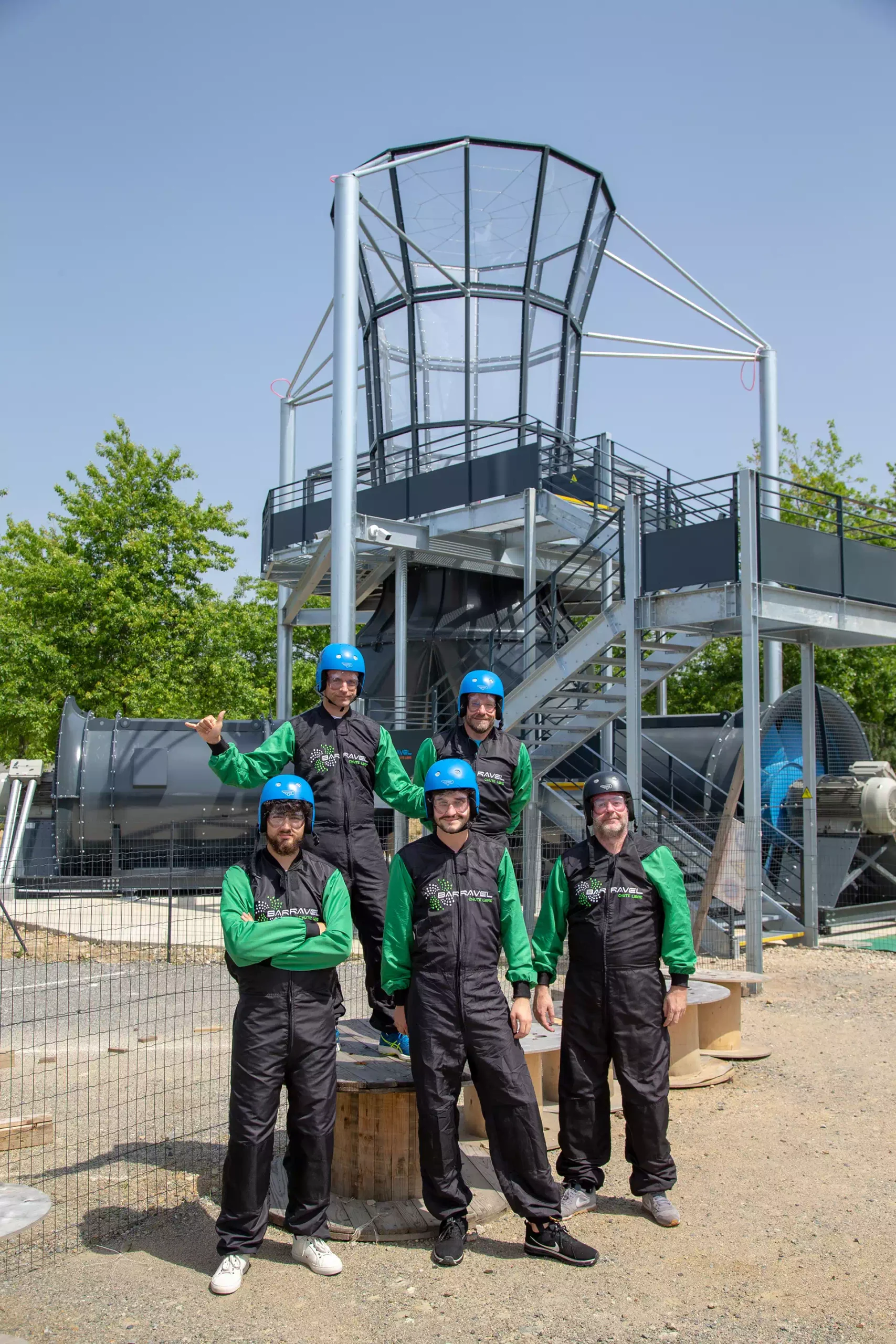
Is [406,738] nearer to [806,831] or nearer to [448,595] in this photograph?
[448,595]

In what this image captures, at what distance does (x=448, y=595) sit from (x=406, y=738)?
170 inches

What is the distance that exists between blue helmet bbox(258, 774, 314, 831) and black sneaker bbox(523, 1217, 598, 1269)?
2174 millimetres

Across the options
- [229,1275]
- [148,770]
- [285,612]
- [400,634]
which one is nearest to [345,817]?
[229,1275]

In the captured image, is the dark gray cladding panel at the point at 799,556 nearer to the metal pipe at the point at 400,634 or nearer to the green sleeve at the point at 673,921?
the metal pipe at the point at 400,634

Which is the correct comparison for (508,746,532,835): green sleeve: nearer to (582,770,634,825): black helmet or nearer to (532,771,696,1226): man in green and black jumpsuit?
(582,770,634,825): black helmet

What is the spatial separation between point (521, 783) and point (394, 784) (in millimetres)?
811

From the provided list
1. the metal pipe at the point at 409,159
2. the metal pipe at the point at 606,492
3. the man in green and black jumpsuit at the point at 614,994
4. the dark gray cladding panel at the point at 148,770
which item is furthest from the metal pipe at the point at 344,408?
the man in green and black jumpsuit at the point at 614,994

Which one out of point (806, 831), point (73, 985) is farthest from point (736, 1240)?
point (806, 831)

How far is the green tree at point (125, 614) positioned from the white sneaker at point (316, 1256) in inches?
881

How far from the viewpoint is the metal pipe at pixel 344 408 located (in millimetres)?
14977

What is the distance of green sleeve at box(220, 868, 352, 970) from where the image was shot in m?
4.87

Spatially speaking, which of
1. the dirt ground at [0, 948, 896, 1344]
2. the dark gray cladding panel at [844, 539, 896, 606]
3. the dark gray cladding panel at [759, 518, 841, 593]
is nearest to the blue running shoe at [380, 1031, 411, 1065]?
the dirt ground at [0, 948, 896, 1344]

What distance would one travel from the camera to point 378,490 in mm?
18438

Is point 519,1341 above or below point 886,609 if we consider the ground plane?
below
